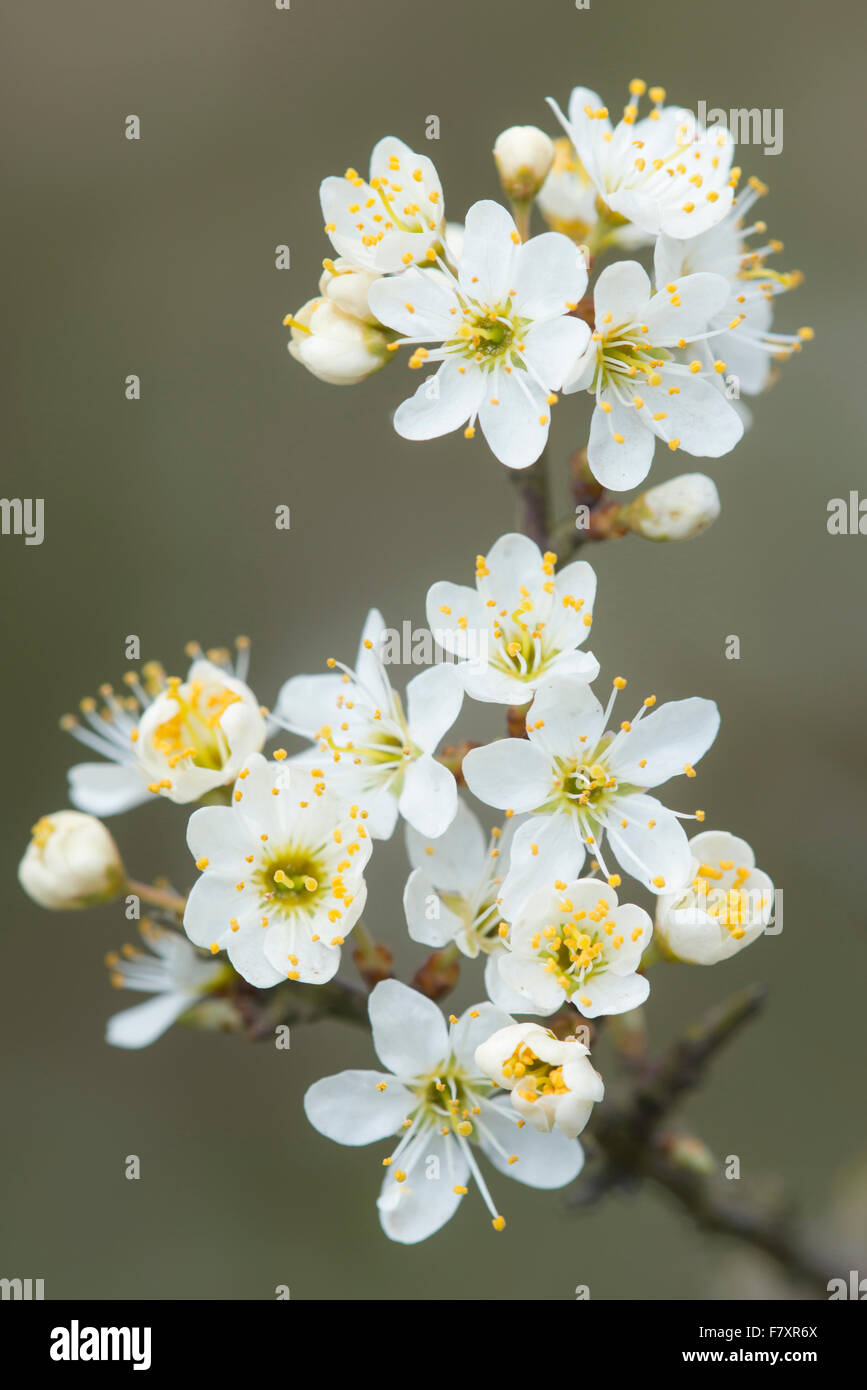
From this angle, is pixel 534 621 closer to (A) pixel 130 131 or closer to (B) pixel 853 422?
(B) pixel 853 422

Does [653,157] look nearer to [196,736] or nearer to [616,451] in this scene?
[616,451]

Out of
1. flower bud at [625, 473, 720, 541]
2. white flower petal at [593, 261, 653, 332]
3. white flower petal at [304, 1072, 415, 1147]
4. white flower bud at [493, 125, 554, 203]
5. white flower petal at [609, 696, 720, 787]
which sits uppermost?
white flower bud at [493, 125, 554, 203]

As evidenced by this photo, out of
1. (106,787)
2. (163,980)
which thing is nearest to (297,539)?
(106,787)

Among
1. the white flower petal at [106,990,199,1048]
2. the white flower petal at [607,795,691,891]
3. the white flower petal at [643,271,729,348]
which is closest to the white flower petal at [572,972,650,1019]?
the white flower petal at [607,795,691,891]

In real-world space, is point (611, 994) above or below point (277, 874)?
below

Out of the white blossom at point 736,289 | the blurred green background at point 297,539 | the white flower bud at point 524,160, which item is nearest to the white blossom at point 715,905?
the white blossom at point 736,289

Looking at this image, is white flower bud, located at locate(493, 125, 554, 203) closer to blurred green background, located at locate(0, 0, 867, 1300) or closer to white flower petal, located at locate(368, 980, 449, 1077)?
white flower petal, located at locate(368, 980, 449, 1077)

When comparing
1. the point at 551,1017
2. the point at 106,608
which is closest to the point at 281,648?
the point at 106,608
